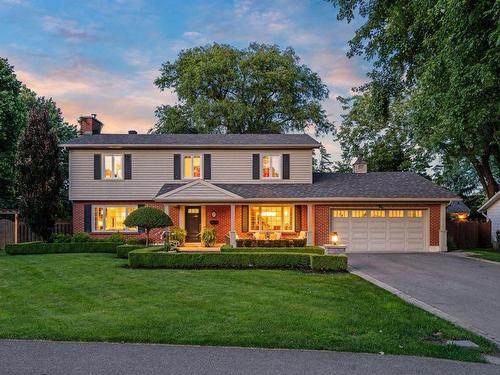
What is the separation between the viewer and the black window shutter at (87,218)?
23469 millimetres

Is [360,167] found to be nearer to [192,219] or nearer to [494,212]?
[494,212]

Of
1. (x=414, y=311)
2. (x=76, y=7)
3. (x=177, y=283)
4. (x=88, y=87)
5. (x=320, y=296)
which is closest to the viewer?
(x=414, y=311)

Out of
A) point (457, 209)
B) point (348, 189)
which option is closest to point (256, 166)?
point (348, 189)

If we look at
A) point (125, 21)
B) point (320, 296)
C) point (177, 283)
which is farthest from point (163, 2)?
point (320, 296)

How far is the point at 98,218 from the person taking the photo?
2380cm

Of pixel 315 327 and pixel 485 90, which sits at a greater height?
pixel 485 90

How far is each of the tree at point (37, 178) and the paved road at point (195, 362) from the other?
17.6 meters

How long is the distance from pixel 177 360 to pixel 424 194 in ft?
65.0

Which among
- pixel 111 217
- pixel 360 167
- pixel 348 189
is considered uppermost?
pixel 360 167

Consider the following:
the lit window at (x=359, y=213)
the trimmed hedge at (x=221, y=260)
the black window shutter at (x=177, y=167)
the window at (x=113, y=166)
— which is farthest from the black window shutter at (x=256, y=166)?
the trimmed hedge at (x=221, y=260)

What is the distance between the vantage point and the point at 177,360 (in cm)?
557

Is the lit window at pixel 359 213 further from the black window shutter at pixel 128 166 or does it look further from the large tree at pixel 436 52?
the black window shutter at pixel 128 166

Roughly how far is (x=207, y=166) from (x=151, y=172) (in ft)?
9.89

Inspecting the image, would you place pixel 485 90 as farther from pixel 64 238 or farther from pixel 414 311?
pixel 64 238
